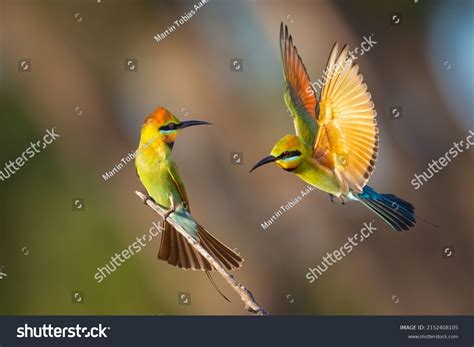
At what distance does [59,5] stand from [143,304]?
1.54m

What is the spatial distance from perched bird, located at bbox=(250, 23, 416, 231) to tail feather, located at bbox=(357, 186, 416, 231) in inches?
2.8

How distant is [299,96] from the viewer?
10.5 feet

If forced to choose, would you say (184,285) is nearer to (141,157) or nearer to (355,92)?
(141,157)

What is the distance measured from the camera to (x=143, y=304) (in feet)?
13.1
